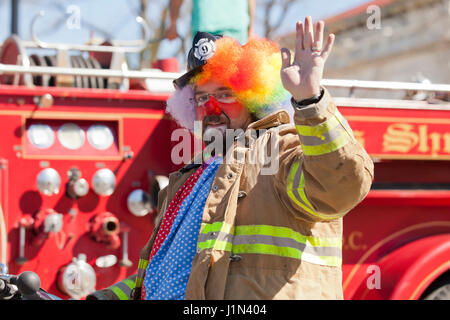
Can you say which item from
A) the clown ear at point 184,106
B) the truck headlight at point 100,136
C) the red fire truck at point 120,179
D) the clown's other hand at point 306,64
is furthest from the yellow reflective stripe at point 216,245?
the truck headlight at point 100,136

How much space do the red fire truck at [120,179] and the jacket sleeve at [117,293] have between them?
3.60 feet

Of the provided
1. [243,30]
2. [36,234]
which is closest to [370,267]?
[243,30]

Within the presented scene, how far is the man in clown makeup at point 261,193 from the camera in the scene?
6.25 feet

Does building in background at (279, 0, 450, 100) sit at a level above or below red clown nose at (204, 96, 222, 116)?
above

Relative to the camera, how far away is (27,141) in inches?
148

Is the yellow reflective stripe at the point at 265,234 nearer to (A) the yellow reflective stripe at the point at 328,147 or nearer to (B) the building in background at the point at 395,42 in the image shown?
(A) the yellow reflective stripe at the point at 328,147

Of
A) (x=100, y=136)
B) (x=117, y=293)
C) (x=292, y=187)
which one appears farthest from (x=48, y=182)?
(x=292, y=187)

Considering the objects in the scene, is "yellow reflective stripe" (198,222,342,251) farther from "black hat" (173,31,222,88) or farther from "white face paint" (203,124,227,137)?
"black hat" (173,31,222,88)

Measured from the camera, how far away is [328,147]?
74.0 inches

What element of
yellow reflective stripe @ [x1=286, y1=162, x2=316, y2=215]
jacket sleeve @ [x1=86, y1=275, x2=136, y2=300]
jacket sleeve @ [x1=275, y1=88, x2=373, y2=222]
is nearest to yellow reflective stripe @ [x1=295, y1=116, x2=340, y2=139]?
jacket sleeve @ [x1=275, y1=88, x2=373, y2=222]

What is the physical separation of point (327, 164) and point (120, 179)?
2.17 meters

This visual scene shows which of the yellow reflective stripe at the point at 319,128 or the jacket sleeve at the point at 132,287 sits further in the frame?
the jacket sleeve at the point at 132,287

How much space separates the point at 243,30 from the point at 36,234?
5.39 ft

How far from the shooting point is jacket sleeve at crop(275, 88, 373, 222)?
1.88m
